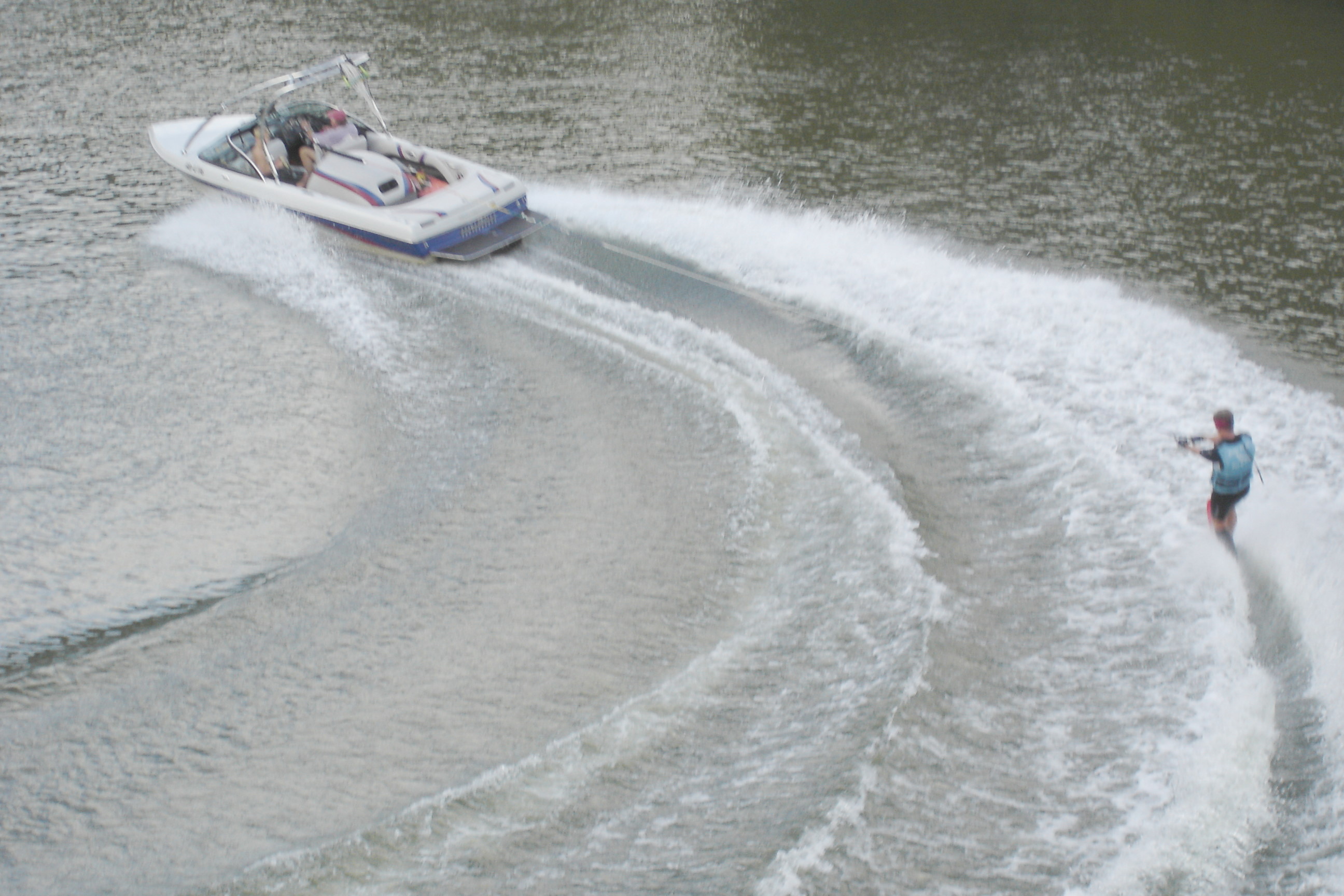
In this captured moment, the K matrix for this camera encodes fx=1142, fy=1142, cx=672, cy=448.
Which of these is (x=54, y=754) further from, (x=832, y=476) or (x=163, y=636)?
(x=832, y=476)

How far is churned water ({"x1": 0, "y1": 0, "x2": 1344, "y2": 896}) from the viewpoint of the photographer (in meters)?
6.52

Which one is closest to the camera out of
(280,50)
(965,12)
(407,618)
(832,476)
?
(407,618)

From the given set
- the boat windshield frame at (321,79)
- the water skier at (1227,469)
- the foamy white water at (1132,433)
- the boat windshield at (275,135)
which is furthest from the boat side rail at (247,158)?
the water skier at (1227,469)

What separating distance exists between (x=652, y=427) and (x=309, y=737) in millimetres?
4519

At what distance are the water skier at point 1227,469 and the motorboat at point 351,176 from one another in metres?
9.09

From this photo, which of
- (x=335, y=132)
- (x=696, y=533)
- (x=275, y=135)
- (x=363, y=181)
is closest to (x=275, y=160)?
(x=275, y=135)

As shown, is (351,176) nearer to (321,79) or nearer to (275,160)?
(275,160)

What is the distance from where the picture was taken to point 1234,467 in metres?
8.10

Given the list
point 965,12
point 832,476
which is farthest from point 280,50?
point 832,476

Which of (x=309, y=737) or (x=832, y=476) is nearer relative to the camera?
(x=309, y=737)

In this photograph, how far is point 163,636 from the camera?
28.0 feet

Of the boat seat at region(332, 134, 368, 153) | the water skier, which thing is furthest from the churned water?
the boat seat at region(332, 134, 368, 153)

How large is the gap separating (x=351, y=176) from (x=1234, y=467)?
11610mm

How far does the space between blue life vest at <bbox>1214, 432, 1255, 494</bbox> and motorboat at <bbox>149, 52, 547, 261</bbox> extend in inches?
362
